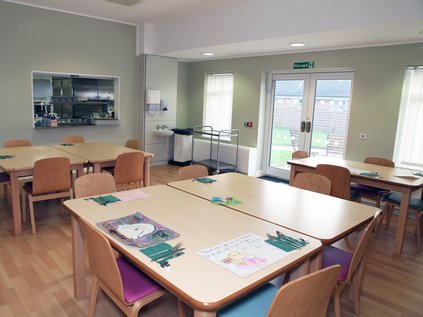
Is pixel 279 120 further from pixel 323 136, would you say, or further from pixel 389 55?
pixel 389 55

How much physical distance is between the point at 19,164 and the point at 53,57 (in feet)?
9.37

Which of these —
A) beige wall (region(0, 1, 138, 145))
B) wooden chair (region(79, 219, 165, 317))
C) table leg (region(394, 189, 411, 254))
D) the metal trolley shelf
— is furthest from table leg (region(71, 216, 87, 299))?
the metal trolley shelf

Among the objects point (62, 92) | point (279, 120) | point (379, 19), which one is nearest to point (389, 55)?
point (379, 19)

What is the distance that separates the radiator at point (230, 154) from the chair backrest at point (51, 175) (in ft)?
11.7

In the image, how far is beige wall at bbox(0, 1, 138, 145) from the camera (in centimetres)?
511

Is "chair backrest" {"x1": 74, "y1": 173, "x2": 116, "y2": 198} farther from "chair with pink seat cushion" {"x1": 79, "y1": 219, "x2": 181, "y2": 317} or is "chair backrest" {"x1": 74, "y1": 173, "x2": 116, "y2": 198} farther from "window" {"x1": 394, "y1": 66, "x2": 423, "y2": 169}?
"window" {"x1": 394, "y1": 66, "x2": 423, "y2": 169}

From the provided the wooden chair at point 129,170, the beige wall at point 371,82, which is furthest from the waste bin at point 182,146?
the wooden chair at point 129,170

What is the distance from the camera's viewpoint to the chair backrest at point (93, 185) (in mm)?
2471

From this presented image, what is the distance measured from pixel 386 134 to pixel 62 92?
212 inches

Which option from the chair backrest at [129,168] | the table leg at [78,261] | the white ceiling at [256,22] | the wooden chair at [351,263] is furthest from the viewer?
the chair backrest at [129,168]

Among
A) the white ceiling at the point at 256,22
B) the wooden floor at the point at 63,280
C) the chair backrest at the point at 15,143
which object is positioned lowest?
the wooden floor at the point at 63,280

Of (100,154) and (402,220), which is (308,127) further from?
(100,154)

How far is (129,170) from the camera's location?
12.8 ft

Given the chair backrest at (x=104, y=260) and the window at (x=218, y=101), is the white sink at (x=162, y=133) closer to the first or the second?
the window at (x=218, y=101)
